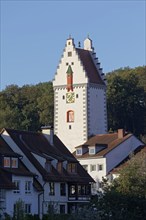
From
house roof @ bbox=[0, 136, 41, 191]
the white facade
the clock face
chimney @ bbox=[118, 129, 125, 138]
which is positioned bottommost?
house roof @ bbox=[0, 136, 41, 191]

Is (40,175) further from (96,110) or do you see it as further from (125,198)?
(96,110)

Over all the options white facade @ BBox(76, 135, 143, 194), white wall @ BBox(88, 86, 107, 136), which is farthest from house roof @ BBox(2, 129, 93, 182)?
white wall @ BBox(88, 86, 107, 136)

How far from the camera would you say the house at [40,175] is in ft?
267

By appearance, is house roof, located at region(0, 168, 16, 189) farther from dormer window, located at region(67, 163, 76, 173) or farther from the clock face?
the clock face

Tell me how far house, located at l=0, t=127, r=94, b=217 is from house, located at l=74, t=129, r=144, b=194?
13238 mm

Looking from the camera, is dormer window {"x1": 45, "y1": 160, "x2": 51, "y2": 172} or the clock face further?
the clock face

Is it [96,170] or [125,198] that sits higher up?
[96,170]

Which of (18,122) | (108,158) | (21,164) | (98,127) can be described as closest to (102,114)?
(98,127)

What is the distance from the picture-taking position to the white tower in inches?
4503

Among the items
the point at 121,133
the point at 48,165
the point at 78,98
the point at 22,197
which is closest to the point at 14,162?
the point at 22,197

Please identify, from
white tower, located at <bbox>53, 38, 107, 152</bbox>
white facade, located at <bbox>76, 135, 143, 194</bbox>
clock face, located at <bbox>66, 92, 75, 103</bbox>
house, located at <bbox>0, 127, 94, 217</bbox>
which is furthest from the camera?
clock face, located at <bbox>66, 92, 75, 103</bbox>

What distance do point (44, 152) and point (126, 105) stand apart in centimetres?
4930

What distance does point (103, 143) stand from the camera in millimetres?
108625

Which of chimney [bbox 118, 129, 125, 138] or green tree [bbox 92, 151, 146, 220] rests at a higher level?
chimney [bbox 118, 129, 125, 138]
